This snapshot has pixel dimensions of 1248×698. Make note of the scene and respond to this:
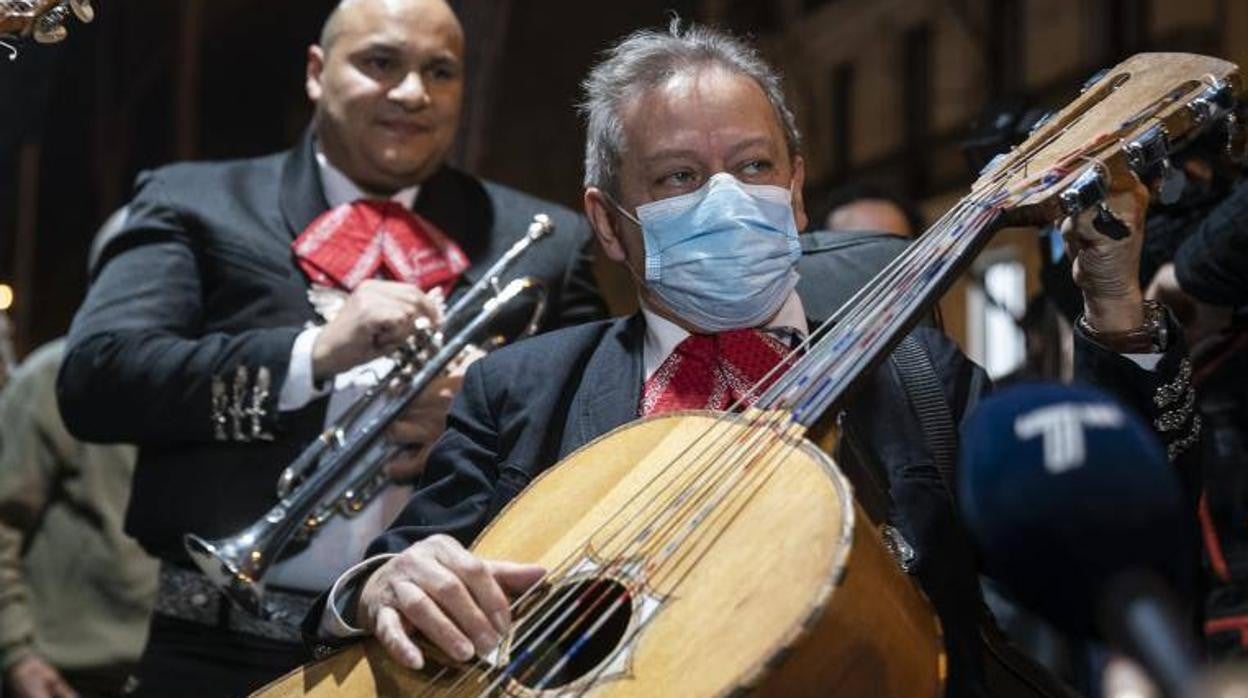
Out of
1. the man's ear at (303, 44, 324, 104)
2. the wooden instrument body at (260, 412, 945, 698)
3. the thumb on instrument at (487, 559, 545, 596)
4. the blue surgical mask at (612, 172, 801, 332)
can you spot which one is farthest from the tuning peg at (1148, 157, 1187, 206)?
the man's ear at (303, 44, 324, 104)

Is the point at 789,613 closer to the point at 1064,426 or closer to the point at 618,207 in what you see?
the point at 1064,426

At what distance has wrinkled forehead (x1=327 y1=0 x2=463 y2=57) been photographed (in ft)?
13.5

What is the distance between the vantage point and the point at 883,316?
250 centimetres

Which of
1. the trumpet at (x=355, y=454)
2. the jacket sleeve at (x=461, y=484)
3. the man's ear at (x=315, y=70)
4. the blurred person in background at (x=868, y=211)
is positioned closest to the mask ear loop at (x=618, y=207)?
the jacket sleeve at (x=461, y=484)

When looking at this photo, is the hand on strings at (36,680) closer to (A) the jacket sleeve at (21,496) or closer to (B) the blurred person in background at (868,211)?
(A) the jacket sleeve at (21,496)

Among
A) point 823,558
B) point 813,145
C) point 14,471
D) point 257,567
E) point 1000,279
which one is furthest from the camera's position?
point 813,145

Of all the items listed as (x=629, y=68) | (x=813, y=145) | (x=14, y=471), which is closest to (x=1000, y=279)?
(x=813, y=145)

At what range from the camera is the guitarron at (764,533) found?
7.13 feet

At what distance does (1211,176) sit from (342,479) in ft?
5.68

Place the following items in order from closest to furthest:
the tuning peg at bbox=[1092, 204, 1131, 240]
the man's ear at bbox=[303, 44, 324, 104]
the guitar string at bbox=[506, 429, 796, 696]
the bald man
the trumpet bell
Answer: the guitar string at bbox=[506, 429, 796, 696] → the tuning peg at bbox=[1092, 204, 1131, 240] → the trumpet bell → the bald man → the man's ear at bbox=[303, 44, 324, 104]

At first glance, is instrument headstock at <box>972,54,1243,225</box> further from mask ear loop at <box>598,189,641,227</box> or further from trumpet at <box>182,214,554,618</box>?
trumpet at <box>182,214,554,618</box>

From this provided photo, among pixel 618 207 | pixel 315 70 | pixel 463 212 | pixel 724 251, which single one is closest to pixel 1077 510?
pixel 724 251

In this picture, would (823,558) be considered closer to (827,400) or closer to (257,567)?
(827,400)

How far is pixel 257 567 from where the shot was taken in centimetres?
370
